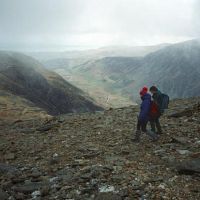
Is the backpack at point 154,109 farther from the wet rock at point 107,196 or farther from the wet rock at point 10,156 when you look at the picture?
the wet rock at point 107,196

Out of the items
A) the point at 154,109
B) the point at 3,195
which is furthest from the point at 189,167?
→ the point at 3,195

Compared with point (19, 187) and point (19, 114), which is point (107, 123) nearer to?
point (19, 187)

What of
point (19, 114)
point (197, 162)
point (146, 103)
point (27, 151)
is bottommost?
point (19, 114)

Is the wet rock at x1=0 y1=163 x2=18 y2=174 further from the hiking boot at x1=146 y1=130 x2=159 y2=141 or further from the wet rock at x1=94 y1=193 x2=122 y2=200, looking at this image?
the hiking boot at x1=146 y1=130 x2=159 y2=141

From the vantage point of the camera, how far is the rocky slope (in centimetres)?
1201

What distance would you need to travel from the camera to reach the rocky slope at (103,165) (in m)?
12.0

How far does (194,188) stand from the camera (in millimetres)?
11688

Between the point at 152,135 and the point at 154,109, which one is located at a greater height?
the point at 154,109

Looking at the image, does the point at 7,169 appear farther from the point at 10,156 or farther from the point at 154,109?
the point at 154,109

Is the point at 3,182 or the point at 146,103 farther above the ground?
the point at 146,103

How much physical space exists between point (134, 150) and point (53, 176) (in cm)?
441

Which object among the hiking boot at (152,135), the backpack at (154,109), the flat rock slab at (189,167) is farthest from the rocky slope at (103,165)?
the backpack at (154,109)

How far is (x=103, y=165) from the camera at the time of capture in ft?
47.5

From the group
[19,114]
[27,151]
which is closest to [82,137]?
[27,151]
